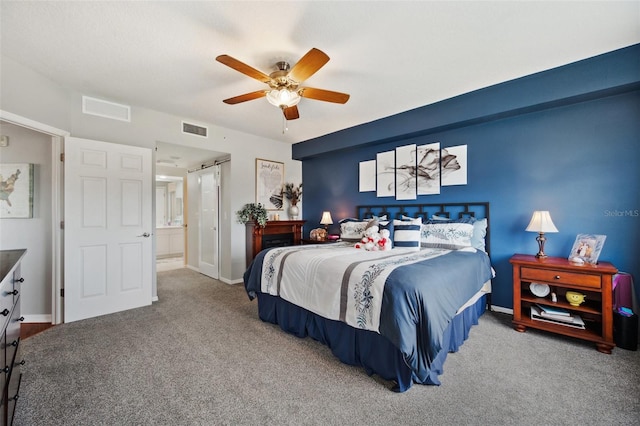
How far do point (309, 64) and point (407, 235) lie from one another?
2.20m

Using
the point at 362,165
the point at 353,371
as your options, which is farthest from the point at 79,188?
the point at 362,165

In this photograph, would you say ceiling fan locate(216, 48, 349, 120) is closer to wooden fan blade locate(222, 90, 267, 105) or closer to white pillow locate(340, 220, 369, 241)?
wooden fan blade locate(222, 90, 267, 105)

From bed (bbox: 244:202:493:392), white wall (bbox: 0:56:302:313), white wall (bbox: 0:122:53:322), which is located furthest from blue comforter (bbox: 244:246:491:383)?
white wall (bbox: 0:122:53:322)

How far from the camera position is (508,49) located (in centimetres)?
238

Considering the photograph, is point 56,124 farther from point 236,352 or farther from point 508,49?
point 508,49

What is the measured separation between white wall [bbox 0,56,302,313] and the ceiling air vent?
6cm

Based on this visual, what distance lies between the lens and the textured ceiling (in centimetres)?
193

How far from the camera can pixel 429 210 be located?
4.00m

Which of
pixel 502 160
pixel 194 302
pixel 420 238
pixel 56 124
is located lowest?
pixel 194 302

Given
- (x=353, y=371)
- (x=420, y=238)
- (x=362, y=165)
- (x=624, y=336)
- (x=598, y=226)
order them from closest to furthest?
(x=353, y=371), (x=624, y=336), (x=598, y=226), (x=420, y=238), (x=362, y=165)

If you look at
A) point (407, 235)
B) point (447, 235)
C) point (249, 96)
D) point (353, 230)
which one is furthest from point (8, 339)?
point (447, 235)

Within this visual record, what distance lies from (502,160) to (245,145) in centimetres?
397

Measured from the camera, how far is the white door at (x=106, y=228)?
123 inches

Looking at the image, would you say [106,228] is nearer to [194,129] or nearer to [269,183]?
[194,129]
